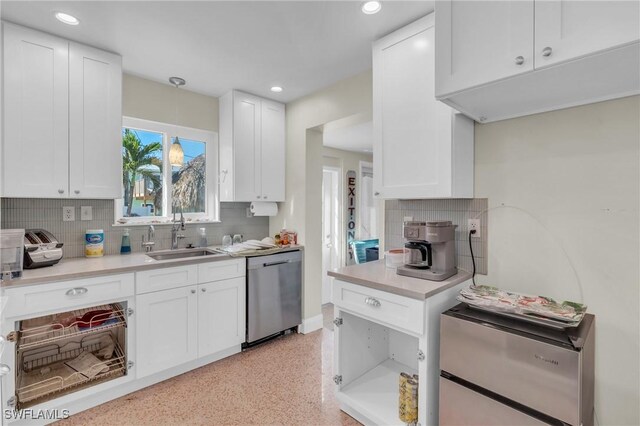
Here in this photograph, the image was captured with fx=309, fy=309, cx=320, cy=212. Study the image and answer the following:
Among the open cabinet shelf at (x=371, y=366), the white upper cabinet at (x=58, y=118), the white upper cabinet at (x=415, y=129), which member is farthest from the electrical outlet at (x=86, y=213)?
the white upper cabinet at (x=415, y=129)

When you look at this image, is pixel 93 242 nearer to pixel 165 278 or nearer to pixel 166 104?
pixel 165 278

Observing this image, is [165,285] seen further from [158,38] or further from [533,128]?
[533,128]

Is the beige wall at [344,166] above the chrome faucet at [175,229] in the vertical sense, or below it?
above

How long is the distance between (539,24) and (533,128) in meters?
0.64

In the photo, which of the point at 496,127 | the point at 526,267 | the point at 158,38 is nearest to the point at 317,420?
the point at 526,267

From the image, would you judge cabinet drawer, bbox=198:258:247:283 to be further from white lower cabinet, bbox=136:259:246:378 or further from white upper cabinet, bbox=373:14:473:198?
white upper cabinet, bbox=373:14:473:198

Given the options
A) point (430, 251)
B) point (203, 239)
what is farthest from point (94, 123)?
point (430, 251)

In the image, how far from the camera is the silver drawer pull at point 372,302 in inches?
67.5

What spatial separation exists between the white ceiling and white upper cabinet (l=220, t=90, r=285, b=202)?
691 mm

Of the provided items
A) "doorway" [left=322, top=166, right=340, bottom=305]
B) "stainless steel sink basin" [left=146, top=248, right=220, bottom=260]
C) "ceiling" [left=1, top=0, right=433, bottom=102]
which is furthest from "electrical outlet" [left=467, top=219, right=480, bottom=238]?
"doorway" [left=322, top=166, right=340, bottom=305]

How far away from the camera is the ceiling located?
5.87 feet

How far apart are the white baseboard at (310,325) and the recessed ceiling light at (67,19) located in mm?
2982

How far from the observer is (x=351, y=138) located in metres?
4.36

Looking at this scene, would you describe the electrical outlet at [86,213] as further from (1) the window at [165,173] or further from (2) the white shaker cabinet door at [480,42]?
(2) the white shaker cabinet door at [480,42]
